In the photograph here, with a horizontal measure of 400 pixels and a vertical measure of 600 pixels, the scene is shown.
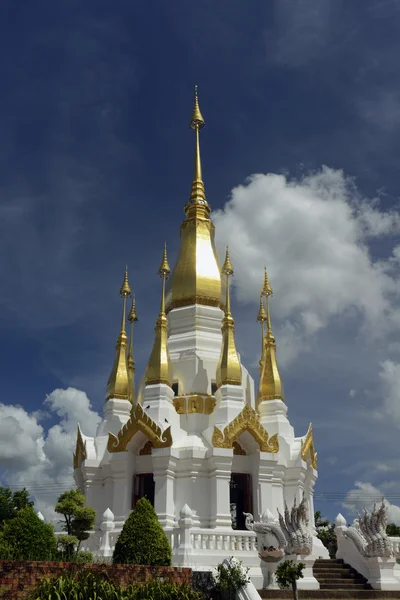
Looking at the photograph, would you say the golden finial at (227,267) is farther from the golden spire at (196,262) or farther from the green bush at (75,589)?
the green bush at (75,589)

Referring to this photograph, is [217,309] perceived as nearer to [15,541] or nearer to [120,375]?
[120,375]

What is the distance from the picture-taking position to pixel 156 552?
1438 cm

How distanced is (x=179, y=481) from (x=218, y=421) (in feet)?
8.89

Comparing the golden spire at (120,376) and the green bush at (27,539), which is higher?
the golden spire at (120,376)

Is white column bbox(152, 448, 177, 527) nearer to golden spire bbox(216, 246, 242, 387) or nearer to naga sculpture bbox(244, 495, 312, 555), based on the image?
golden spire bbox(216, 246, 242, 387)

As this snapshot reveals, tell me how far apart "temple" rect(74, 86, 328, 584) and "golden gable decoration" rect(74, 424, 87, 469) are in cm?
4

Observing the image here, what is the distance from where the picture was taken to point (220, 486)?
22.6m

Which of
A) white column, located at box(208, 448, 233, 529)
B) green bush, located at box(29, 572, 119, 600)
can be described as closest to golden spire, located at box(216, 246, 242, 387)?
white column, located at box(208, 448, 233, 529)

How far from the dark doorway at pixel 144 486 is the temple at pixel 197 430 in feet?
0.13

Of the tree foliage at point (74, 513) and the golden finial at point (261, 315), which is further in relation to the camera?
the golden finial at point (261, 315)

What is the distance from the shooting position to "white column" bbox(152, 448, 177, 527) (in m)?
22.3

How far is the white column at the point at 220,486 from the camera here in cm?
2219

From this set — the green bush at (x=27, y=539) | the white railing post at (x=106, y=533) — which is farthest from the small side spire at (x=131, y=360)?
the green bush at (x=27, y=539)

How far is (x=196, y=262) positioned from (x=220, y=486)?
1161 centimetres
